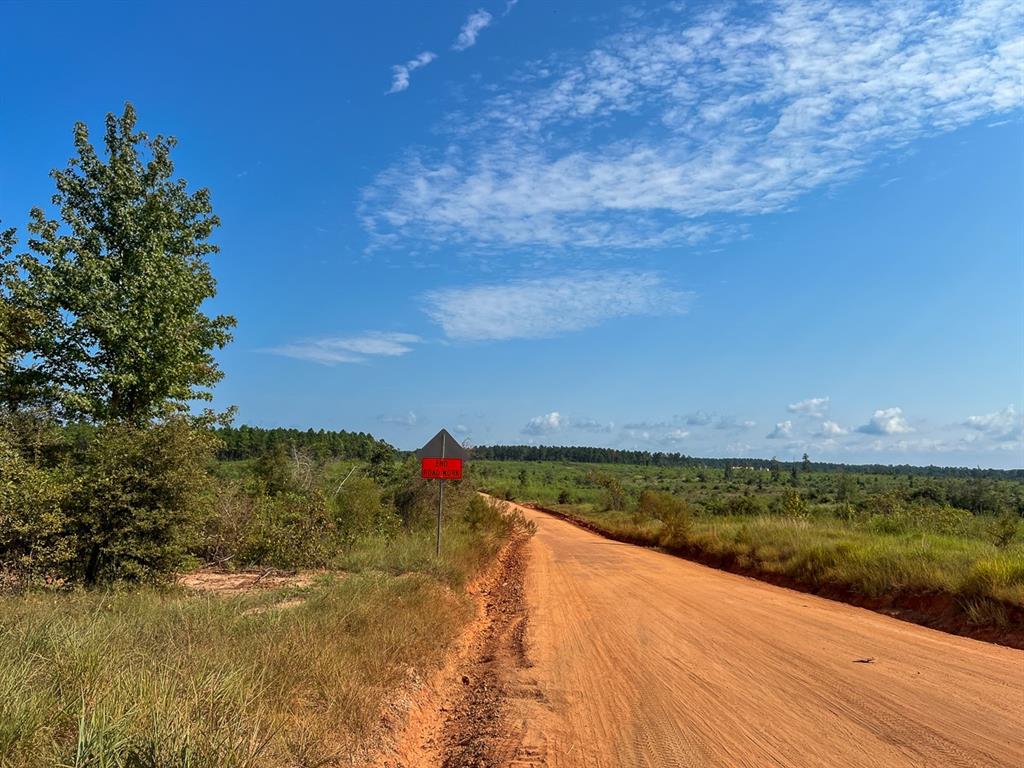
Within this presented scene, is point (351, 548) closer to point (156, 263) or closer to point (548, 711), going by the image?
point (156, 263)

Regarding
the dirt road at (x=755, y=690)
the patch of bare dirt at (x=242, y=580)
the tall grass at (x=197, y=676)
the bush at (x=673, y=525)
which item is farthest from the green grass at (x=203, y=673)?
the bush at (x=673, y=525)

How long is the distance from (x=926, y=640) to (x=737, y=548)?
11.2 metres

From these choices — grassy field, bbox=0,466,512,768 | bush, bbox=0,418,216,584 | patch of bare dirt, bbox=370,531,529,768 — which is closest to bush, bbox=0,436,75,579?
bush, bbox=0,418,216,584

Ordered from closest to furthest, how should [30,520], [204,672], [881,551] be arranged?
[204,672], [30,520], [881,551]

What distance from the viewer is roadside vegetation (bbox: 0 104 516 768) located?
4242 millimetres

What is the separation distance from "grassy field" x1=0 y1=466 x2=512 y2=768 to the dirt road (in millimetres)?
1489

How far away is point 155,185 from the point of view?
1495 cm

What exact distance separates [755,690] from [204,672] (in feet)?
18.4

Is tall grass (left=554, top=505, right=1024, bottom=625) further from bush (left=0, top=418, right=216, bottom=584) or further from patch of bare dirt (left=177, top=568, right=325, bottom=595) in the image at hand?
bush (left=0, top=418, right=216, bottom=584)

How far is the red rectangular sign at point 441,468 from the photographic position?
16656 mm

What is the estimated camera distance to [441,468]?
16.7 m

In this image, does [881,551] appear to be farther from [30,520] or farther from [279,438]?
[279,438]

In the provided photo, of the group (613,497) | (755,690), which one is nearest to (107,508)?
(755,690)

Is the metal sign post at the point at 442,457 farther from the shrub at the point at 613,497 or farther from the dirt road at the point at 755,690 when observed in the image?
the shrub at the point at 613,497
